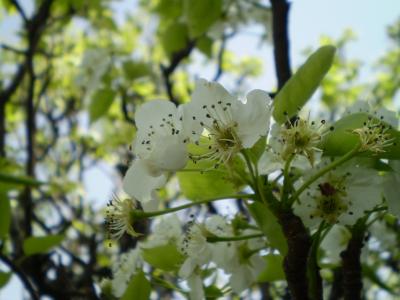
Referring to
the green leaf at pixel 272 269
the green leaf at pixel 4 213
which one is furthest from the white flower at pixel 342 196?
the green leaf at pixel 4 213

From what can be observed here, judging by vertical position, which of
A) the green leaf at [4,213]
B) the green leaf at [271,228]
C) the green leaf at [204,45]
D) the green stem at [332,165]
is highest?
the green leaf at [204,45]

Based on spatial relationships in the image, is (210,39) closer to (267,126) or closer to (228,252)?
(228,252)

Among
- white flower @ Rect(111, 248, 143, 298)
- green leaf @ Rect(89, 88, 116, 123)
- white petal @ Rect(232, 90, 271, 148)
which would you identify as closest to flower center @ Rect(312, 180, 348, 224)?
white petal @ Rect(232, 90, 271, 148)

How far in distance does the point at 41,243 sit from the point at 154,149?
2.28 feet

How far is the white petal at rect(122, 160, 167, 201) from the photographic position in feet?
3.24

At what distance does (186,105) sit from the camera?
3.25 ft

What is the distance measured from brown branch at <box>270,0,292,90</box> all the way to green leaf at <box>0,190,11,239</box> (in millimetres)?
815

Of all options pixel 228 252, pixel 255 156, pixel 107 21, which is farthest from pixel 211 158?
pixel 107 21

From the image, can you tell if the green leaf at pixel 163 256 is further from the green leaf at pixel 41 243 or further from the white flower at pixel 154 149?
the green leaf at pixel 41 243

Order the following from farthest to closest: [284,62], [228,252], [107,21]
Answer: [107,21]
[284,62]
[228,252]

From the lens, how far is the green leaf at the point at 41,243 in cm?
147

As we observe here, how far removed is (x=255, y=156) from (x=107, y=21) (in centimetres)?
294

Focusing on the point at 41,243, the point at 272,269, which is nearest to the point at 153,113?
the point at 272,269

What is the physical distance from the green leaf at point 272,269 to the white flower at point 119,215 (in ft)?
1.18
